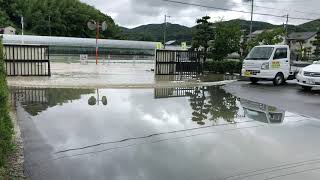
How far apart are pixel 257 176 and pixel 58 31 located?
6310cm

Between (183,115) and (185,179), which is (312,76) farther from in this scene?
(185,179)

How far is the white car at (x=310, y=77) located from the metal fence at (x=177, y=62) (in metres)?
7.82

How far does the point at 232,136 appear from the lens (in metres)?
7.46

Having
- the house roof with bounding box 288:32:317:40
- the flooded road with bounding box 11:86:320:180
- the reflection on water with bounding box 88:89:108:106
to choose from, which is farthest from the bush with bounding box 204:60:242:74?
the house roof with bounding box 288:32:317:40

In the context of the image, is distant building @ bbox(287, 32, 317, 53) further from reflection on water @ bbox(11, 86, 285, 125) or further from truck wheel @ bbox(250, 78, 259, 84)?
reflection on water @ bbox(11, 86, 285, 125)

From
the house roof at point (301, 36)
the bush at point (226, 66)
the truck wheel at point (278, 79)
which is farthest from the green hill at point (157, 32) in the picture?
the truck wheel at point (278, 79)

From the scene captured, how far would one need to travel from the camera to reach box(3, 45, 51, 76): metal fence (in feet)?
56.9

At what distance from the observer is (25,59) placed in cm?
1773

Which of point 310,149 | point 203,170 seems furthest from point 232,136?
point 203,170

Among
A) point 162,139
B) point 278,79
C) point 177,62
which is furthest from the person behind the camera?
point 177,62

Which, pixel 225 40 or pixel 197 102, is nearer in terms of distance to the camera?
pixel 197 102

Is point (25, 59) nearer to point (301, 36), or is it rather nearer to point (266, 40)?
point (266, 40)

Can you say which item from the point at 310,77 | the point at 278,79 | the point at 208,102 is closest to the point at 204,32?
the point at 278,79

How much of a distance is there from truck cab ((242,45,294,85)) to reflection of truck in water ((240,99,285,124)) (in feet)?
20.6
